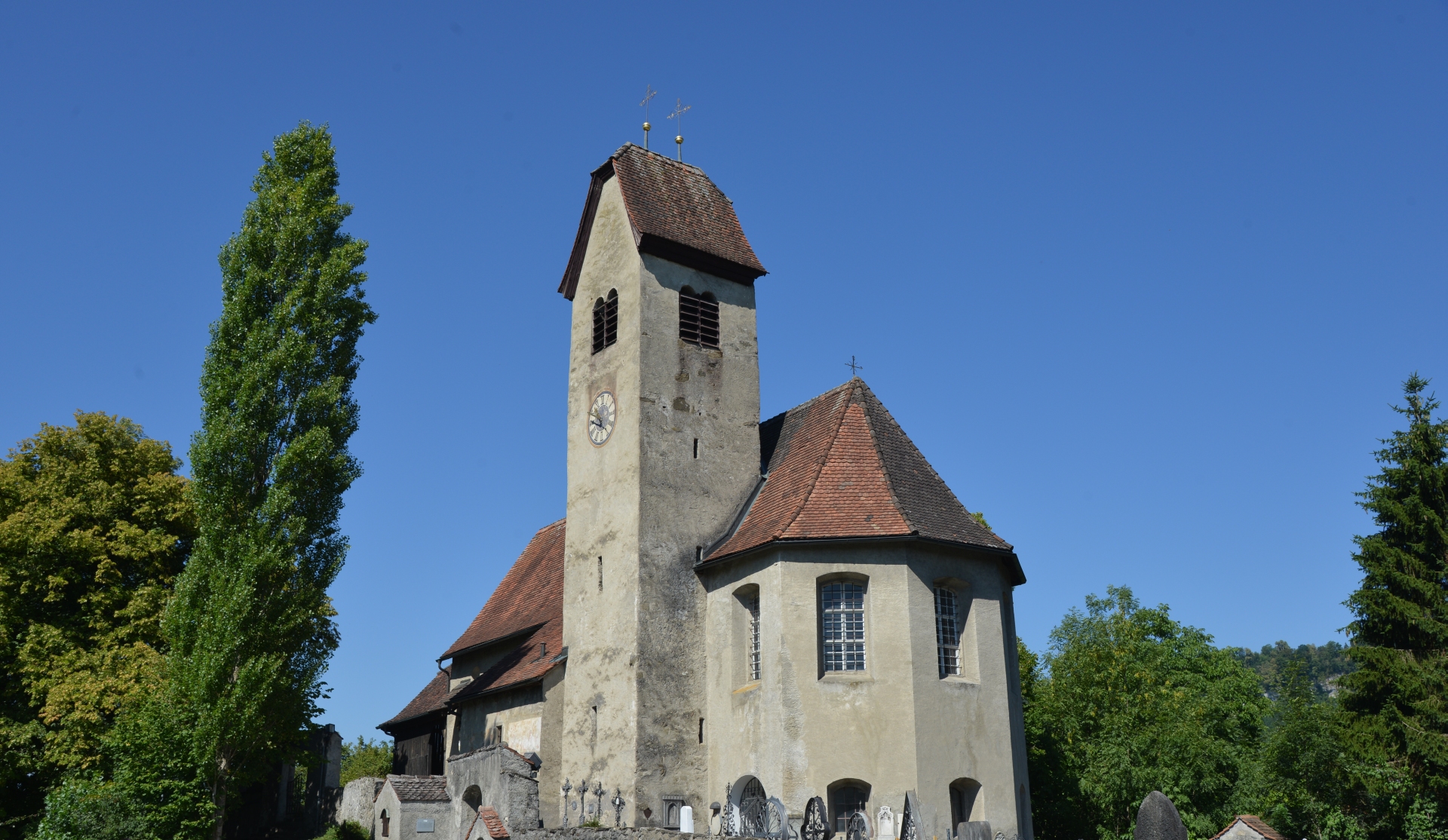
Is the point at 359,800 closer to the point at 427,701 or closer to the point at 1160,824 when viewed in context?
the point at 427,701

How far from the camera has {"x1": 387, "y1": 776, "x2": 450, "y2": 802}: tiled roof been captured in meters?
26.5

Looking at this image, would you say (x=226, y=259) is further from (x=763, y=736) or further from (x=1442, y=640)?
(x=1442, y=640)

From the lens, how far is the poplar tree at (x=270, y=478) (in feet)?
77.6

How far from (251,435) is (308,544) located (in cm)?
264

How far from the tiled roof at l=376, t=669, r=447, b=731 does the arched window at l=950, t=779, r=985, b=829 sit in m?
16.6

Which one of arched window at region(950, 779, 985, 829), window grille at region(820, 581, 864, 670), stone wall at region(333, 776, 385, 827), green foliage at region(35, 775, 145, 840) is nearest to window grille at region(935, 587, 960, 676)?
window grille at region(820, 581, 864, 670)

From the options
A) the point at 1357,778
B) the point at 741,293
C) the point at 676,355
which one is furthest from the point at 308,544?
the point at 1357,778

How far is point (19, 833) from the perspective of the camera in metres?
27.1

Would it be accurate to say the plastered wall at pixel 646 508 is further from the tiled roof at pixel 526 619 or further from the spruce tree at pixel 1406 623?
the spruce tree at pixel 1406 623

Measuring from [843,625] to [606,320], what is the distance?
983 centimetres

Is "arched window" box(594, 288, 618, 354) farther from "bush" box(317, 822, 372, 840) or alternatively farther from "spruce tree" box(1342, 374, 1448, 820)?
"spruce tree" box(1342, 374, 1448, 820)

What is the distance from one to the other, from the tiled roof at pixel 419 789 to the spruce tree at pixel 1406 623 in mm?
20873

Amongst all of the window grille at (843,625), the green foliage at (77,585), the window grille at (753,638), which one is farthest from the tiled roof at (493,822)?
the green foliage at (77,585)

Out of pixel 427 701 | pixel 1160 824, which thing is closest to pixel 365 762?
pixel 427 701
